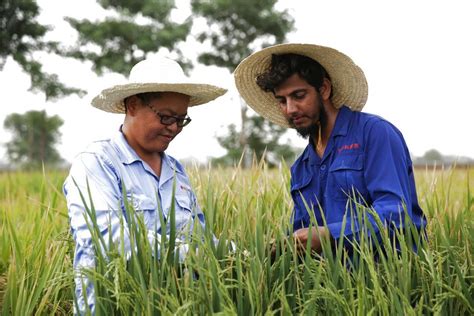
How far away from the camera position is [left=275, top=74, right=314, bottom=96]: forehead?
103 inches

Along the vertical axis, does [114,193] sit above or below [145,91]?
below

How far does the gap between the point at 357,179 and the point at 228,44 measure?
19.6m

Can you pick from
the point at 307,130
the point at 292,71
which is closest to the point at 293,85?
the point at 292,71

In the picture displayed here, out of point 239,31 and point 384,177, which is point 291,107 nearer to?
point 384,177

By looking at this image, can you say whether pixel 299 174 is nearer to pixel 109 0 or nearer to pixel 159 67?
pixel 159 67

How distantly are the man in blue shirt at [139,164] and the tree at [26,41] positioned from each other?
17296mm

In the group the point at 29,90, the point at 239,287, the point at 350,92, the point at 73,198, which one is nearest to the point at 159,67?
the point at 73,198

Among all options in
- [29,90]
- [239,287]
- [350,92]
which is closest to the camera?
[239,287]

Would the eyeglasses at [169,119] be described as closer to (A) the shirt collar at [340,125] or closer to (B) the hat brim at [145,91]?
(B) the hat brim at [145,91]

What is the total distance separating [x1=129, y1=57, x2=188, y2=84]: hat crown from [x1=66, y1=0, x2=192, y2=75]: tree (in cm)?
1725

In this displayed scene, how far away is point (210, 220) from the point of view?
2.18 metres

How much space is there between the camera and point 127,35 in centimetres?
2030

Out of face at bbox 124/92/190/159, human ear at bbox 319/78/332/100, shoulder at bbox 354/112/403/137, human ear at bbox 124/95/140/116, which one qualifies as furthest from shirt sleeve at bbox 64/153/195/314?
human ear at bbox 319/78/332/100

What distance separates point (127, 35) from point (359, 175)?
1881 centimetres
